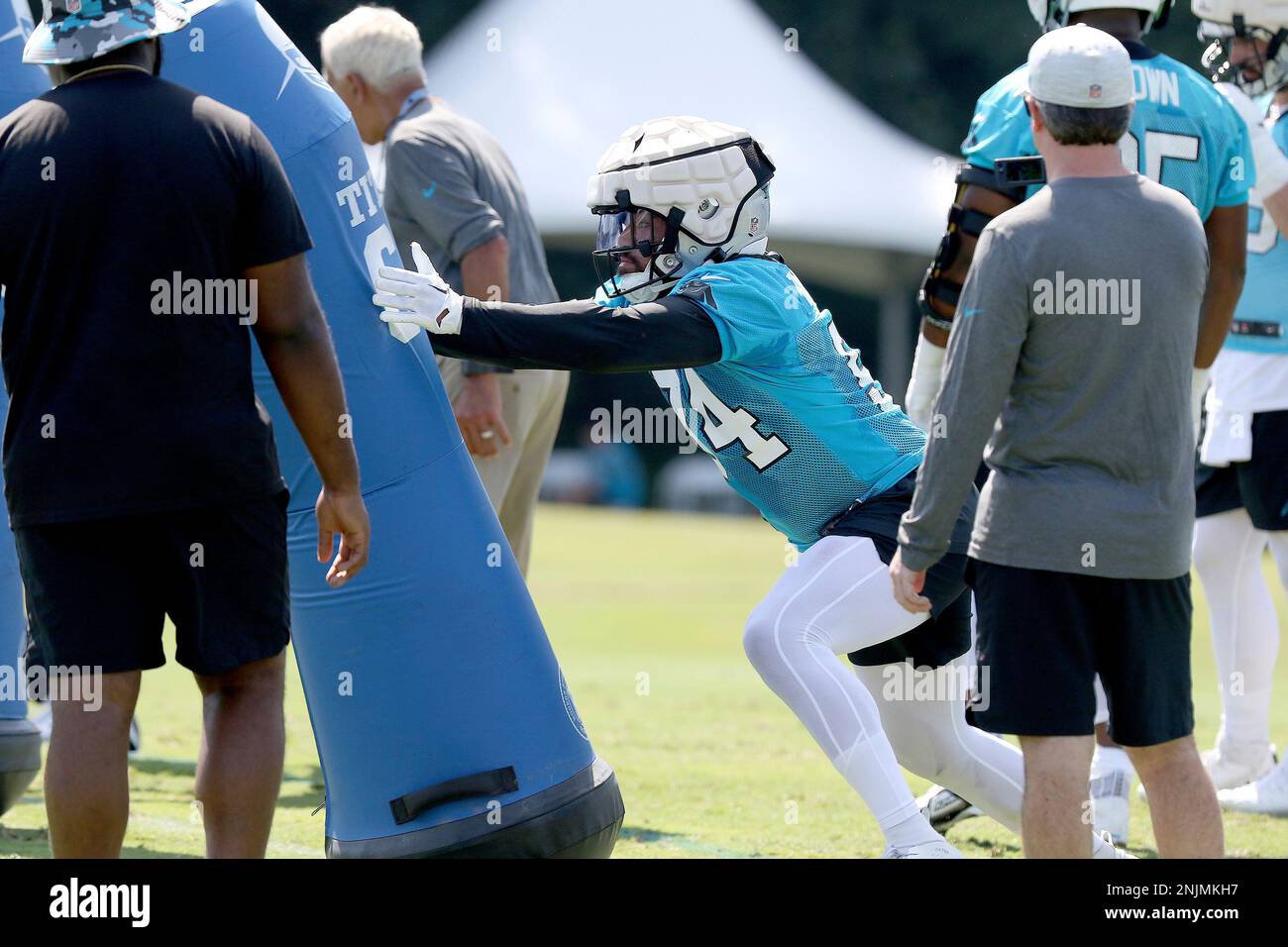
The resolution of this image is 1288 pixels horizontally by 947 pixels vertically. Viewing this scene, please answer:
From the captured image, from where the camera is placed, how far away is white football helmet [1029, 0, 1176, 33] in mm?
4504

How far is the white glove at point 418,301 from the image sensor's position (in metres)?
3.45

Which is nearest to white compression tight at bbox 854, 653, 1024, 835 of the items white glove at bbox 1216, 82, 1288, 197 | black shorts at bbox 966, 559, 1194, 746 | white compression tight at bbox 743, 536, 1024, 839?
white compression tight at bbox 743, 536, 1024, 839

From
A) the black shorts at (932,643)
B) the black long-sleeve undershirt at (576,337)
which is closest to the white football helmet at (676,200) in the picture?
the black long-sleeve undershirt at (576,337)

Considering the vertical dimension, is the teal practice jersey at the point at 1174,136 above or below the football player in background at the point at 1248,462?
above

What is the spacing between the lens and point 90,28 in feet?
10.3

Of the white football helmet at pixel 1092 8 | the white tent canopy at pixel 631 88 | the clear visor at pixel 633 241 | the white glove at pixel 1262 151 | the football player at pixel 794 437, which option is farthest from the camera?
the white tent canopy at pixel 631 88

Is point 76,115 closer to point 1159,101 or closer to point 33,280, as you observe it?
point 33,280

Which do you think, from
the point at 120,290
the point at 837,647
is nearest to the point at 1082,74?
the point at 837,647

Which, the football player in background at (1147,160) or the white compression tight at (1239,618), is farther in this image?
the white compression tight at (1239,618)

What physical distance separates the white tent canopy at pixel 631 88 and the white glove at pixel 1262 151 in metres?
9.80

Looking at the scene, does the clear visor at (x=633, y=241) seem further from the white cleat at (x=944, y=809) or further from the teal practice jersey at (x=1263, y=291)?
the teal practice jersey at (x=1263, y=291)

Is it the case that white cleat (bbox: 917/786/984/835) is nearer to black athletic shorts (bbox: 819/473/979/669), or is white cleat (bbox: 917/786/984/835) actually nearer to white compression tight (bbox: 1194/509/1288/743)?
Answer: black athletic shorts (bbox: 819/473/979/669)
